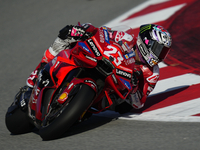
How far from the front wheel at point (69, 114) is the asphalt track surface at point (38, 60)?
14 centimetres

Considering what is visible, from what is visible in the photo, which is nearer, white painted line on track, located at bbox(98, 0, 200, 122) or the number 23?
the number 23

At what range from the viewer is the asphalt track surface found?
3.58 meters

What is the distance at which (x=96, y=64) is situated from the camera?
12.5 feet

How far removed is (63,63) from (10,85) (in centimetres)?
258

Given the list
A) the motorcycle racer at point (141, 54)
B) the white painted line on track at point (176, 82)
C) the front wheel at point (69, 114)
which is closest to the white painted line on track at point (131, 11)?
the white painted line on track at point (176, 82)

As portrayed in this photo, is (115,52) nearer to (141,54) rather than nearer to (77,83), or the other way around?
(77,83)

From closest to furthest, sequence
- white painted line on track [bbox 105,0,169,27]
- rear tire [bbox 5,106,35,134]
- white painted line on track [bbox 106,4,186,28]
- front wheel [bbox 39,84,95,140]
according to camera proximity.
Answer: front wheel [bbox 39,84,95,140] → rear tire [bbox 5,106,35,134] → white painted line on track [bbox 106,4,186,28] → white painted line on track [bbox 105,0,169,27]

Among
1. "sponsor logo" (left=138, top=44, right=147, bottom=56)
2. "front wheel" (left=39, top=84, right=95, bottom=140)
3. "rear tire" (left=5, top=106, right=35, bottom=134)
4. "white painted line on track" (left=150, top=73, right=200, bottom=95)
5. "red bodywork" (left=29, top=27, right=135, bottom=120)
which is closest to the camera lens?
"front wheel" (left=39, top=84, right=95, bottom=140)

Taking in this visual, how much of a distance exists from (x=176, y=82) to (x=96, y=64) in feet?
8.16

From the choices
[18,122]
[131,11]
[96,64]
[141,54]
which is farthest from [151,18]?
[18,122]

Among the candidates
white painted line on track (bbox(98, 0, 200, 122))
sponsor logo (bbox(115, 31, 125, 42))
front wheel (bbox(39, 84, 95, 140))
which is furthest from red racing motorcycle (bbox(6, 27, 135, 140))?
white painted line on track (bbox(98, 0, 200, 122))

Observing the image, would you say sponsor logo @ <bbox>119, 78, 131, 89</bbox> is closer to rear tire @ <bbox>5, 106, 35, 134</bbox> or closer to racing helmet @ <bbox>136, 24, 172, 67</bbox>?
racing helmet @ <bbox>136, 24, 172, 67</bbox>

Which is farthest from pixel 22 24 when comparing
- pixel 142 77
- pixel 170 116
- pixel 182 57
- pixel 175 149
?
pixel 175 149

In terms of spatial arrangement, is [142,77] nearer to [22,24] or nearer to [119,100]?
[119,100]
